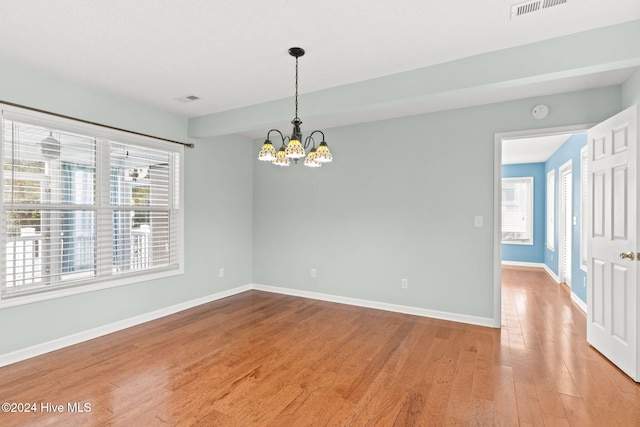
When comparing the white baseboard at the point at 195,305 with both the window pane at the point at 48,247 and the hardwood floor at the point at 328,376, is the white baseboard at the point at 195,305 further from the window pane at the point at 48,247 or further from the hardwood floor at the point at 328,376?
the window pane at the point at 48,247

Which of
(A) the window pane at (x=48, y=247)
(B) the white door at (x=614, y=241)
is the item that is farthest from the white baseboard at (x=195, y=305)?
(B) the white door at (x=614, y=241)

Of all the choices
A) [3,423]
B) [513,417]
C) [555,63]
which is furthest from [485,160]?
[3,423]

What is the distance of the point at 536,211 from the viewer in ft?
26.3

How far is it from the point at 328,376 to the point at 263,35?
8.76ft

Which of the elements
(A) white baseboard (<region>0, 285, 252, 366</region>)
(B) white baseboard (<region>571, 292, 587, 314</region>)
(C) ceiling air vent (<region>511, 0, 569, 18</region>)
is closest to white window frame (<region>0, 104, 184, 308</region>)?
(A) white baseboard (<region>0, 285, 252, 366</region>)

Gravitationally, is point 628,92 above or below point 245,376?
above

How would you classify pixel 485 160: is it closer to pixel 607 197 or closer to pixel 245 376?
pixel 607 197

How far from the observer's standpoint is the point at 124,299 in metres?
3.80

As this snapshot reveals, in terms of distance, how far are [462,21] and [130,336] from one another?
4.16m

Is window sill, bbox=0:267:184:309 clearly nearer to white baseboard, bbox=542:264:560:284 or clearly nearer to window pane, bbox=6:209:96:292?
window pane, bbox=6:209:96:292

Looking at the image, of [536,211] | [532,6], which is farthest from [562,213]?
[532,6]

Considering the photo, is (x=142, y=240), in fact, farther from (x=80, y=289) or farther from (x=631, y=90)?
(x=631, y=90)

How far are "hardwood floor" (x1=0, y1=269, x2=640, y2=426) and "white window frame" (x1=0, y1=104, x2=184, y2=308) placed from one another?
0.55 m

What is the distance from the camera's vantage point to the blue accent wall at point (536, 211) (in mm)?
7957
